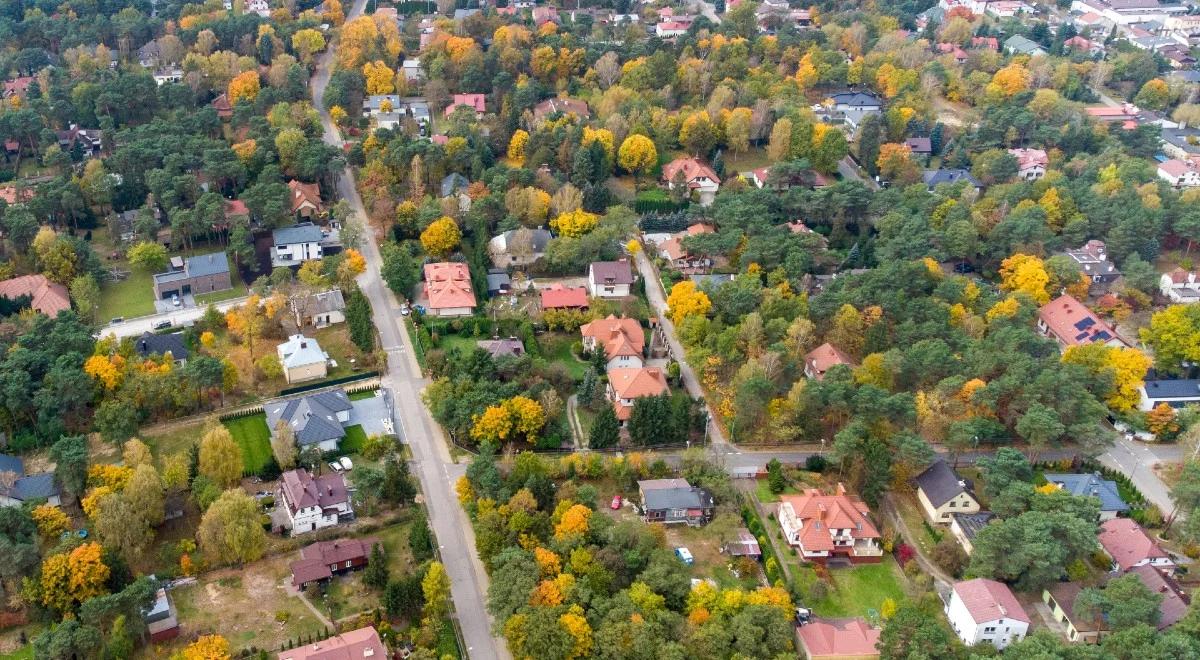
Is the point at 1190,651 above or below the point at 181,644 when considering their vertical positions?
above

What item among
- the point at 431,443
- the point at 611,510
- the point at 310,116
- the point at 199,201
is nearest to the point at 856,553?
the point at 611,510

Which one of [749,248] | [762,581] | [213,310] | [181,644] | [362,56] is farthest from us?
[362,56]

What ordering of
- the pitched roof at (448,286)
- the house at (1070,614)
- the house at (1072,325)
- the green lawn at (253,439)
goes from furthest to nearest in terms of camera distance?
the pitched roof at (448,286), the house at (1072,325), the green lawn at (253,439), the house at (1070,614)

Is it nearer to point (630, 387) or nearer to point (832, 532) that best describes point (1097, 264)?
point (832, 532)

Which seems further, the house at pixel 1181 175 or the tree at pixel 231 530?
the house at pixel 1181 175

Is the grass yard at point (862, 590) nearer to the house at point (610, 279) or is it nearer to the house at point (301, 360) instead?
the house at point (610, 279)

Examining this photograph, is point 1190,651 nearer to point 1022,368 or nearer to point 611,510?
point 1022,368

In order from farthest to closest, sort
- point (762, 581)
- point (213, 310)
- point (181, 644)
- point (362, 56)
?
point (362, 56), point (213, 310), point (762, 581), point (181, 644)

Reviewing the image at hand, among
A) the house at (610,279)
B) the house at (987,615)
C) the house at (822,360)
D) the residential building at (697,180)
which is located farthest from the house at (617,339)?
the house at (987,615)
